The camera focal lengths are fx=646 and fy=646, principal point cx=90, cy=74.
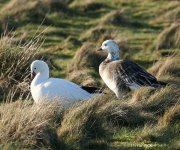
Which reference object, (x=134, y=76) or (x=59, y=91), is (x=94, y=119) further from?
(x=134, y=76)

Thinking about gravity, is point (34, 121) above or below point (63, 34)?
above

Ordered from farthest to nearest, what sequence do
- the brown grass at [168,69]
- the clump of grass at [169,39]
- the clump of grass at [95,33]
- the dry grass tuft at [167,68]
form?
the clump of grass at [95,33] < the clump of grass at [169,39] < the dry grass tuft at [167,68] < the brown grass at [168,69]

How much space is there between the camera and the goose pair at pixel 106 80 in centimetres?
877

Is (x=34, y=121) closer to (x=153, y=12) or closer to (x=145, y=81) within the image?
(x=145, y=81)

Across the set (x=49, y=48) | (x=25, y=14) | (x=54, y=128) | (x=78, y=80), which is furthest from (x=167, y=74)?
(x=25, y=14)

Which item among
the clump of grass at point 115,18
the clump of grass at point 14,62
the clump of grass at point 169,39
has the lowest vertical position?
the clump of grass at point 115,18

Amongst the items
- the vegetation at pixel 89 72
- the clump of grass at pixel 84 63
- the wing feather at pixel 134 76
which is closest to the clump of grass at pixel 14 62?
the vegetation at pixel 89 72

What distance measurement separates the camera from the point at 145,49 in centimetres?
1494

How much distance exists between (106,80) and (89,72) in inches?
75.1

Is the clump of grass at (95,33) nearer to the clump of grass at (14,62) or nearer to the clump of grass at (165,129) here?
the clump of grass at (14,62)

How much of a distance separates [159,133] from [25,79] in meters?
3.34

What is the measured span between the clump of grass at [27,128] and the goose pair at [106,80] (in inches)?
36.7

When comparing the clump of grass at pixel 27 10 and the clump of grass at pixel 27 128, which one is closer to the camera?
the clump of grass at pixel 27 128

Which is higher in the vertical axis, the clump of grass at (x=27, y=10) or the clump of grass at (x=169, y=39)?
the clump of grass at (x=169, y=39)
